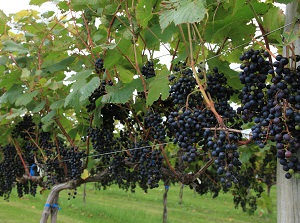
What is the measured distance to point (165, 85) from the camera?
250 cm

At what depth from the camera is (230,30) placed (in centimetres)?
210

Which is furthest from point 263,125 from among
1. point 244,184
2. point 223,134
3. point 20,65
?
point 244,184

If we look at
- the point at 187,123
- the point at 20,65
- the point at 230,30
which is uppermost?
the point at 20,65

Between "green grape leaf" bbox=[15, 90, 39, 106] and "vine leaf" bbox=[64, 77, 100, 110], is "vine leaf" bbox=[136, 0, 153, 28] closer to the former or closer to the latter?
"vine leaf" bbox=[64, 77, 100, 110]

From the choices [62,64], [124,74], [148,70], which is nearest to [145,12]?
[148,70]

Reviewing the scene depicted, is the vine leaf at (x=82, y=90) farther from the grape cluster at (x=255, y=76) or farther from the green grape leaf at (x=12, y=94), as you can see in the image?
the green grape leaf at (x=12, y=94)

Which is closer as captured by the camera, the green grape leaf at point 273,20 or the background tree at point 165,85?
the background tree at point 165,85

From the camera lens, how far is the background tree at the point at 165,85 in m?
1.60

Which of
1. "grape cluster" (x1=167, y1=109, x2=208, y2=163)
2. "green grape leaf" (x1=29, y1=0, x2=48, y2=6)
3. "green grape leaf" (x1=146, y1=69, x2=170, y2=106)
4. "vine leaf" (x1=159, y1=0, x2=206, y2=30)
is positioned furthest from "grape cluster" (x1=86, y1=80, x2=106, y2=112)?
"vine leaf" (x1=159, y1=0, x2=206, y2=30)

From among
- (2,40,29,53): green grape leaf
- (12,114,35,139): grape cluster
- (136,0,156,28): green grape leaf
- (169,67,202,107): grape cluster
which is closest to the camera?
(169,67,202,107): grape cluster

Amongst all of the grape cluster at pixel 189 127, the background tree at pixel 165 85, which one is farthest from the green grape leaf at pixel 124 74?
the grape cluster at pixel 189 127

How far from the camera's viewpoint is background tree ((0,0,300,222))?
5.25 feet

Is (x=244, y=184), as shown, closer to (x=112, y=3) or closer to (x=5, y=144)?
(x=5, y=144)

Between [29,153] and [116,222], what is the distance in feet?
28.7
